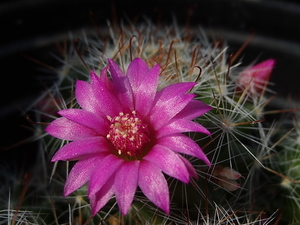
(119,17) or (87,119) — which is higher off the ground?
(87,119)

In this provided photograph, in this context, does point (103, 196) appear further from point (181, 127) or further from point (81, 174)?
point (181, 127)

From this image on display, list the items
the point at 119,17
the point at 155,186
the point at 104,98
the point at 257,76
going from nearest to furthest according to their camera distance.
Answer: the point at 155,186
the point at 104,98
the point at 257,76
the point at 119,17

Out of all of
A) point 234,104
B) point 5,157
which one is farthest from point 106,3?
point 234,104

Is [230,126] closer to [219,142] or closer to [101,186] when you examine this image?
[219,142]

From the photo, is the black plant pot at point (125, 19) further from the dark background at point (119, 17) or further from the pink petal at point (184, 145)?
the pink petal at point (184, 145)

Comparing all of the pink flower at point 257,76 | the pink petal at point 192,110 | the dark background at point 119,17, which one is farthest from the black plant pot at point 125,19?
the pink petal at point 192,110

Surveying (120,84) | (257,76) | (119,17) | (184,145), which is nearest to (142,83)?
(120,84)
